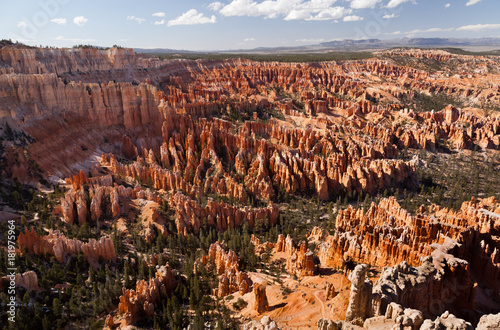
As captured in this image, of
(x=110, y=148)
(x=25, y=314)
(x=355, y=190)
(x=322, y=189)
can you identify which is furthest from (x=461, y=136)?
(x=25, y=314)

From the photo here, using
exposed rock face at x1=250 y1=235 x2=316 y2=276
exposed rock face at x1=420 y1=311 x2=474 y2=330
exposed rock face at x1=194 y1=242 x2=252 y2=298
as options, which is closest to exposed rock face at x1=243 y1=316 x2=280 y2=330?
exposed rock face at x1=420 y1=311 x2=474 y2=330

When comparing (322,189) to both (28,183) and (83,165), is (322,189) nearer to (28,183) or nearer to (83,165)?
(83,165)

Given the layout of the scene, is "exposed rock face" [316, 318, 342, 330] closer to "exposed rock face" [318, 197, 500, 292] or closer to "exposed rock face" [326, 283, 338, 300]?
"exposed rock face" [326, 283, 338, 300]

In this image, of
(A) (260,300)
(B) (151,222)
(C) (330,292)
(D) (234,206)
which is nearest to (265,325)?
→ (A) (260,300)

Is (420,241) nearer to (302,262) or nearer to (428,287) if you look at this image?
(428,287)

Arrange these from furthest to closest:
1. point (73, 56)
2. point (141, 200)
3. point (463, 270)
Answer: point (73, 56)
point (141, 200)
point (463, 270)

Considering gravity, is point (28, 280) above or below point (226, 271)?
above
